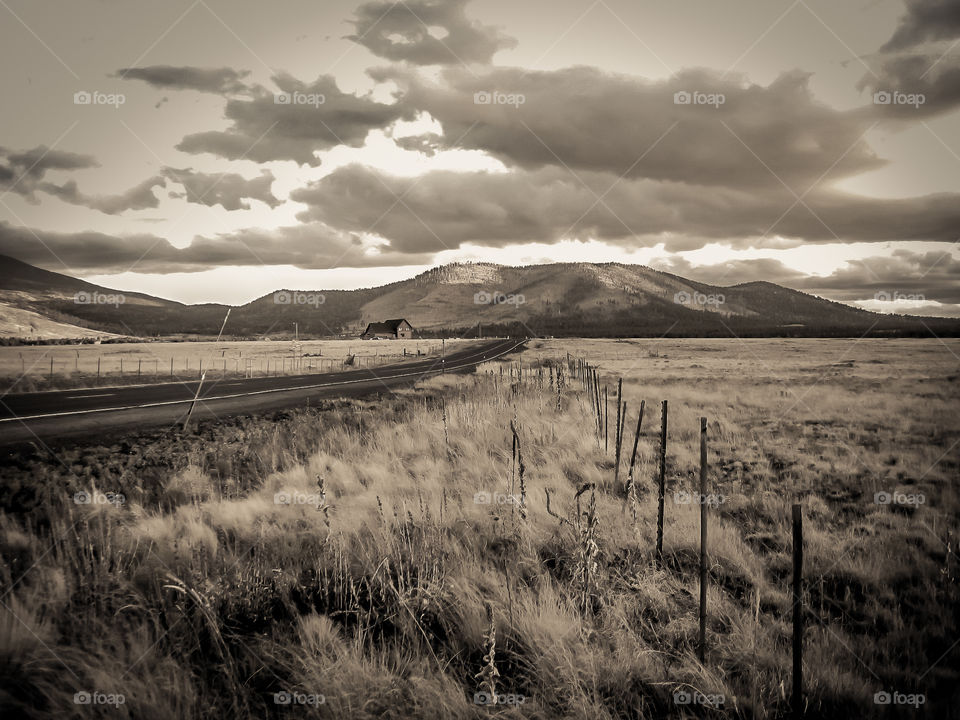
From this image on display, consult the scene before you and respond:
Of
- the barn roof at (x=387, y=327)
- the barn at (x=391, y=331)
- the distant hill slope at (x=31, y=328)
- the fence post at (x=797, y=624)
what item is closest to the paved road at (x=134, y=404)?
the fence post at (x=797, y=624)

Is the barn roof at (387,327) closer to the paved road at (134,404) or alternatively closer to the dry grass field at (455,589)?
the paved road at (134,404)

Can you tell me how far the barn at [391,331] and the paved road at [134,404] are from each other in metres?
125

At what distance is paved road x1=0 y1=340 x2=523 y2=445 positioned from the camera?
1174 centimetres

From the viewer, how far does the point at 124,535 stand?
17.2ft

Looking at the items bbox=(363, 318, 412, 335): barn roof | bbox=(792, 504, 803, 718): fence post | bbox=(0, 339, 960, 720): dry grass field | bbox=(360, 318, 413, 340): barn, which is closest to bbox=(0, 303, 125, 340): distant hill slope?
bbox=(360, 318, 413, 340): barn

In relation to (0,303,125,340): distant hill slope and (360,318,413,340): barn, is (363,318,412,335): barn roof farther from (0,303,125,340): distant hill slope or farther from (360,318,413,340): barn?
(0,303,125,340): distant hill slope

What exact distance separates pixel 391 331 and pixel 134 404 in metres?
137

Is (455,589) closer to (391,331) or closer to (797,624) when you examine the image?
(797,624)

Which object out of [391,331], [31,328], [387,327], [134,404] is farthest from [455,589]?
[387,327]

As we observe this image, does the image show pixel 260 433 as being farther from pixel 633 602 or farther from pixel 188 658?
pixel 633 602

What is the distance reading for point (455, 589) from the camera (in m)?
4.08

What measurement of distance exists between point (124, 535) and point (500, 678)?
4397mm

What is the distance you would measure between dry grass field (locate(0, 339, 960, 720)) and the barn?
139725 mm

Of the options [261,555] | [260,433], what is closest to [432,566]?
[261,555]
